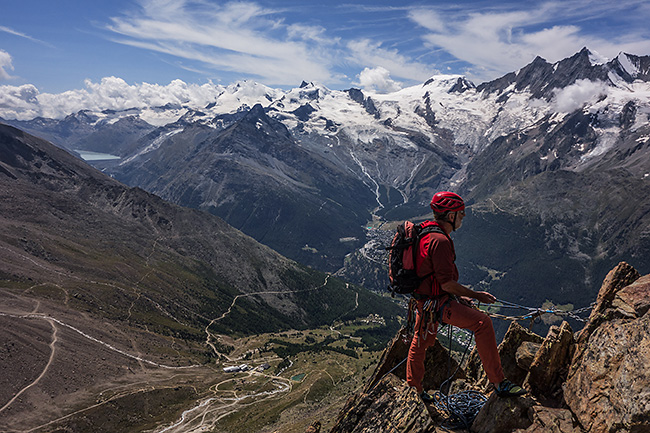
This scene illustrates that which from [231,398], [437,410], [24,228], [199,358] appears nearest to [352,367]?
[231,398]

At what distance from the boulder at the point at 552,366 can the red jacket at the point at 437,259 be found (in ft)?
17.6

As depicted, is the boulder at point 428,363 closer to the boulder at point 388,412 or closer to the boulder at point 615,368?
the boulder at point 388,412

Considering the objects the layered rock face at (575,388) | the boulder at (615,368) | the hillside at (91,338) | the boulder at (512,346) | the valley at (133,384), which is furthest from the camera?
the hillside at (91,338)

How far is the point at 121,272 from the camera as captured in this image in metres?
188

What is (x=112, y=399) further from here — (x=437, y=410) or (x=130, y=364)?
(x=437, y=410)

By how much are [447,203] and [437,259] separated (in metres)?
2.37

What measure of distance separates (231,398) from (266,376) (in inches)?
956

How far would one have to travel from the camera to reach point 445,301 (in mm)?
13703

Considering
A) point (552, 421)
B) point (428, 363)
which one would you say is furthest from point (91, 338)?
point (552, 421)

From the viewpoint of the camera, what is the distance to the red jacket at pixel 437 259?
12945mm

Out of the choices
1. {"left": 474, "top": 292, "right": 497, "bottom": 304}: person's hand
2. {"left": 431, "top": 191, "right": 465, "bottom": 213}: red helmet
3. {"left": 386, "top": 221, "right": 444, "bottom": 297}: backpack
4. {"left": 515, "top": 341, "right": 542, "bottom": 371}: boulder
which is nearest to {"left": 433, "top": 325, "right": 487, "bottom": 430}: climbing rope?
{"left": 474, "top": 292, "right": 497, "bottom": 304}: person's hand

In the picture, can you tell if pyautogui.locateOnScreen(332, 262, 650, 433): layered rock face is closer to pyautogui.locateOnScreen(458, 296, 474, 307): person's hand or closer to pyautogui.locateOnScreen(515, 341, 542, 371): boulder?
pyautogui.locateOnScreen(515, 341, 542, 371): boulder

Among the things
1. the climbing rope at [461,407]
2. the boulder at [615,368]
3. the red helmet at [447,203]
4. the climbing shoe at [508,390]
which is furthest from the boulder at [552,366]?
the red helmet at [447,203]

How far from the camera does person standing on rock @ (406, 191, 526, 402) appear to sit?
13.0 metres
